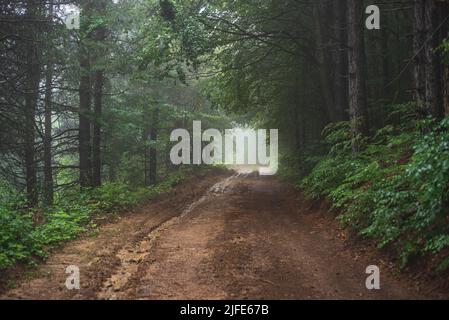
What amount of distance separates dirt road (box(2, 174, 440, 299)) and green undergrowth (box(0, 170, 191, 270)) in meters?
0.45

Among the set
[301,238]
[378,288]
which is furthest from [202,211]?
[378,288]

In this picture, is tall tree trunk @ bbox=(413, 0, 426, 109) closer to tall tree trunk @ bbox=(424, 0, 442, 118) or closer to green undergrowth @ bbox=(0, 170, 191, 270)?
tall tree trunk @ bbox=(424, 0, 442, 118)

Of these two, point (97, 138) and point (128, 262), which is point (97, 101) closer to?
point (97, 138)

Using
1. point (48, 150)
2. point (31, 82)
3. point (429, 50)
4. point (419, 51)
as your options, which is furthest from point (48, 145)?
point (429, 50)

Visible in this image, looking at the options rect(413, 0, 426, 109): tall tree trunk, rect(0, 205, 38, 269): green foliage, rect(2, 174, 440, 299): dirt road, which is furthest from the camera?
rect(413, 0, 426, 109): tall tree trunk

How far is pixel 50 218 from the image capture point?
11.2 metres

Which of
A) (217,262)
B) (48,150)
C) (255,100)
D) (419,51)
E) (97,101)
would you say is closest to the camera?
(217,262)

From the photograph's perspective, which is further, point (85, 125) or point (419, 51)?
point (85, 125)

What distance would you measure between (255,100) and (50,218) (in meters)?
15.3

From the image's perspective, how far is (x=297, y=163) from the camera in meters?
24.9

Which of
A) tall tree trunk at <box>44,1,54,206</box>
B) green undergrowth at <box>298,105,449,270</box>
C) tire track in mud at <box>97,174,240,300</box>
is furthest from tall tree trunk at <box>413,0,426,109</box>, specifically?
tall tree trunk at <box>44,1,54,206</box>

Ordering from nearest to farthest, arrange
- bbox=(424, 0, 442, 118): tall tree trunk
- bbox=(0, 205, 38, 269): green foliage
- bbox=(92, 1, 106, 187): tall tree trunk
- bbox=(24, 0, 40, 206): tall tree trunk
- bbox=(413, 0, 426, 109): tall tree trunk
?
1. bbox=(0, 205, 38, 269): green foliage
2. bbox=(424, 0, 442, 118): tall tree trunk
3. bbox=(413, 0, 426, 109): tall tree trunk
4. bbox=(24, 0, 40, 206): tall tree trunk
5. bbox=(92, 1, 106, 187): tall tree trunk

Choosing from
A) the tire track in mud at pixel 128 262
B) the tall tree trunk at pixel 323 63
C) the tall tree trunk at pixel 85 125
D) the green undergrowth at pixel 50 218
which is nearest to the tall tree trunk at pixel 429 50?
the tall tree trunk at pixel 323 63

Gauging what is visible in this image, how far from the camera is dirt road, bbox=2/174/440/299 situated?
261 inches
